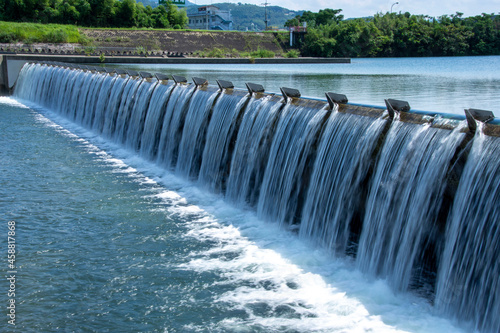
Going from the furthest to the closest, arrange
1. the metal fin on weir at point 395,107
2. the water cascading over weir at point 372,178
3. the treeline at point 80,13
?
the treeline at point 80,13 → the metal fin on weir at point 395,107 → the water cascading over weir at point 372,178

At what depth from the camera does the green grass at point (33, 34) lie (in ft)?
249

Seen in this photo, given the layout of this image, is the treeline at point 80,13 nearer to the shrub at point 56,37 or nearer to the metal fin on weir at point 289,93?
the shrub at point 56,37


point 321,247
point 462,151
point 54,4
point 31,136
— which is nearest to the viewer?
point 462,151

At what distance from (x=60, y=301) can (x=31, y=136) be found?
16.7m

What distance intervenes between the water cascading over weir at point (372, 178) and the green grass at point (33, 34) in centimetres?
6799

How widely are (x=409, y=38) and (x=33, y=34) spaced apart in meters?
65.0

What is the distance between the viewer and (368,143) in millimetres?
10312

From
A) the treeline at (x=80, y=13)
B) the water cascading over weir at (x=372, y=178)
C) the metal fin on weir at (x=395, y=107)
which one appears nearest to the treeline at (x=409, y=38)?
the treeline at (x=80, y=13)

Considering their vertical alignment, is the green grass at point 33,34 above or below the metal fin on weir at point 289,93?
above

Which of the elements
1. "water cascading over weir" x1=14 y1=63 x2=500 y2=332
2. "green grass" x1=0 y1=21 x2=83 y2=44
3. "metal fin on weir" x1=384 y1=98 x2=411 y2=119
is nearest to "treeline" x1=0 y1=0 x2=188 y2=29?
"green grass" x1=0 y1=21 x2=83 y2=44

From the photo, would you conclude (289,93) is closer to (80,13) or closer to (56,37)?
(56,37)

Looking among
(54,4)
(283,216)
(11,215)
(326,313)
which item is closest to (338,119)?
(283,216)

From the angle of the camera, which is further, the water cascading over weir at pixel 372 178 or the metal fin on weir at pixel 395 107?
the metal fin on weir at pixel 395 107

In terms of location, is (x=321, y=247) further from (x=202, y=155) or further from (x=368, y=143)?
(x=202, y=155)
